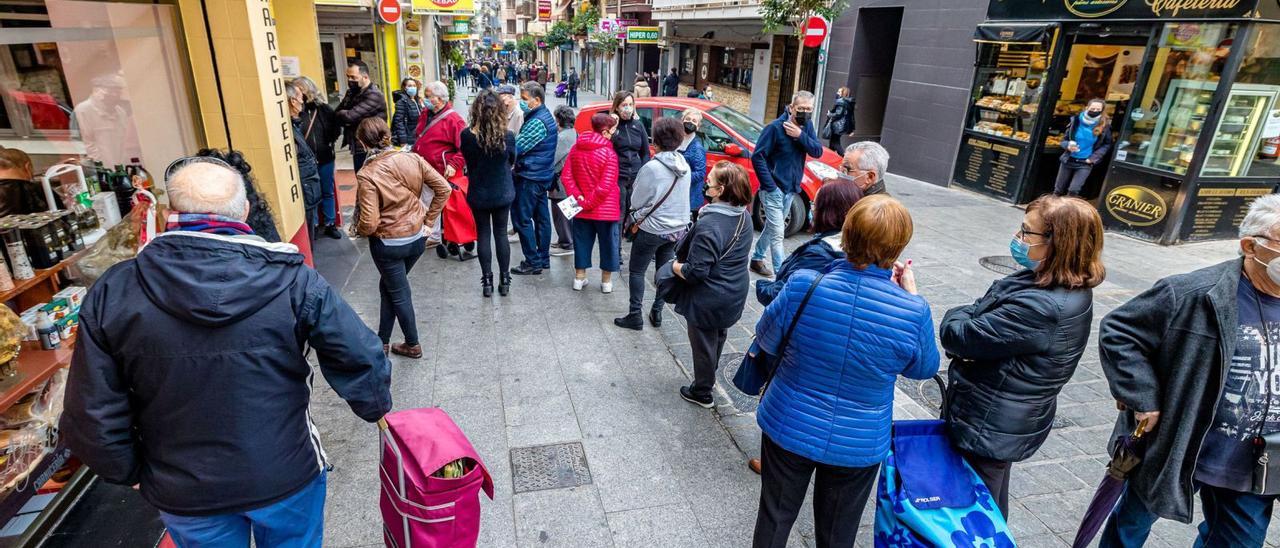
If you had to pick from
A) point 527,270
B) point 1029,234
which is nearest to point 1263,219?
point 1029,234

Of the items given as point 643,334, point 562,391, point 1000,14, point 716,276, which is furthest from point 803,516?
point 1000,14

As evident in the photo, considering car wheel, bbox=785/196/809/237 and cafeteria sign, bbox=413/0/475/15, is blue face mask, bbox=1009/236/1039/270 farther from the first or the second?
cafeteria sign, bbox=413/0/475/15

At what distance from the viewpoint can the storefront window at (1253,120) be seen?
780cm

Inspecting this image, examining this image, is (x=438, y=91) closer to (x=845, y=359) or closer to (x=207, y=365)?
(x=207, y=365)

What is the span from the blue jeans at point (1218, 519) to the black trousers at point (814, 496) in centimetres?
107

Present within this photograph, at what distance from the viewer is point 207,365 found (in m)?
1.86

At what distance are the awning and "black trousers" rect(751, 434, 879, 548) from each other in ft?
31.7

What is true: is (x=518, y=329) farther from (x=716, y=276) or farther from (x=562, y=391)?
(x=716, y=276)

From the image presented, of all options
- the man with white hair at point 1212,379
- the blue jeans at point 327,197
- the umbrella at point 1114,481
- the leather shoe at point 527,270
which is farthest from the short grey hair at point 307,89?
the umbrella at point 1114,481

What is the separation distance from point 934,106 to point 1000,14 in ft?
6.22

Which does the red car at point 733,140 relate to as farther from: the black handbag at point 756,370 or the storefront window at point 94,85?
the black handbag at point 756,370

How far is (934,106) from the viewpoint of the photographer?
11969mm

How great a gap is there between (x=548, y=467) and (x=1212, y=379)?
9.42 ft

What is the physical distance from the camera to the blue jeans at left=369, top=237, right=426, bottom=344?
4.35 meters
